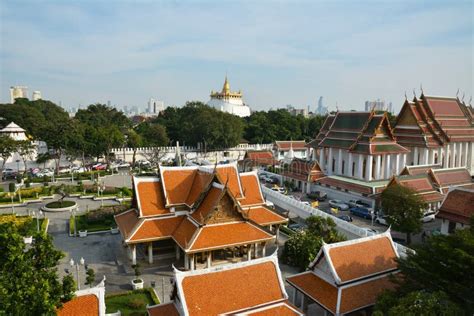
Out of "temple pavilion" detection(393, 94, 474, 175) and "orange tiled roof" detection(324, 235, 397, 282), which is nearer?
"orange tiled roof" detection(324, 235, 397, 282)

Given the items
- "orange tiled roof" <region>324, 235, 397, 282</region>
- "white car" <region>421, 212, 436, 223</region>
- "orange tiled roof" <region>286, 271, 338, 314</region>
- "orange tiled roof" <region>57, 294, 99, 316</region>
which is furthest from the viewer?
"white car" <region>421, 212, 436, 223</region>

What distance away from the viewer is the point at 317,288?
45.2 ft

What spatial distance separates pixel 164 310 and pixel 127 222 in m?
8.80

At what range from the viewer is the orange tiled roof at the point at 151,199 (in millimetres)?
19531

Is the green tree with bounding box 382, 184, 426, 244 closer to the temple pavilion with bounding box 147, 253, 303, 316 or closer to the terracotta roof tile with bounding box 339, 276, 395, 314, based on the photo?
the terracotta roof tile with bounding box 339, 276, 395, 314

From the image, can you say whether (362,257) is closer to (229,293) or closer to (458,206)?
(229,293)

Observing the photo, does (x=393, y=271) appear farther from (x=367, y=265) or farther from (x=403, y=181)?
(x=403, y=181)

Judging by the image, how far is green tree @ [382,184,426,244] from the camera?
2147cm

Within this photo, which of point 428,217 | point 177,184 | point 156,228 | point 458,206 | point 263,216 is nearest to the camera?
point 156,228

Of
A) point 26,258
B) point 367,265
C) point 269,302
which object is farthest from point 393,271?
point 26,258

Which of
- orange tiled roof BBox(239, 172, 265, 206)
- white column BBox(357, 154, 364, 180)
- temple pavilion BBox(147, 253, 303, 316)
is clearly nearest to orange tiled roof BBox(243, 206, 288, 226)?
orange tiled roof BBox(239, 172, 265, 206)

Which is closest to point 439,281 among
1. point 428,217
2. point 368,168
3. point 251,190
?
point 251,190

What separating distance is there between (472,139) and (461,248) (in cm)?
3477

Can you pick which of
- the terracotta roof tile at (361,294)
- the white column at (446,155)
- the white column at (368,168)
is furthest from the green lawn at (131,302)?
the white column at (446,155)
